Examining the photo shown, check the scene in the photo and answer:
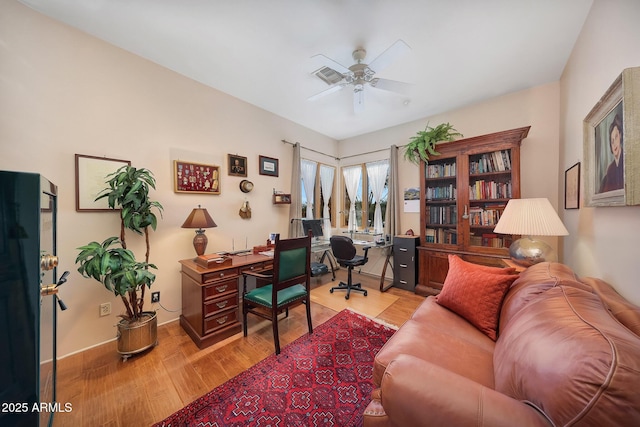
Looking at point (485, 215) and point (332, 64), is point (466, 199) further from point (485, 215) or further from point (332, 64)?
point (332, 64)

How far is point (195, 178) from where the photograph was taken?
2.56 meters

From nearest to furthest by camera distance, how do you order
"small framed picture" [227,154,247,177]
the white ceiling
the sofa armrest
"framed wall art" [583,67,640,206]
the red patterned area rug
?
the sofa armrest < "framed wall art" [583,67,640,206] < the red patterned area rug < the white ceiling < "small framed picture" [227,154,247,177]

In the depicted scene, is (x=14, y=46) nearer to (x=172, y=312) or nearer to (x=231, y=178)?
(x=231, y=178)

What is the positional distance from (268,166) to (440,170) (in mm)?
2589

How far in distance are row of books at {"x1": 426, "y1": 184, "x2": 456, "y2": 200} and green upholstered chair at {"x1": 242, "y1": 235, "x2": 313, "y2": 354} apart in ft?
7.20

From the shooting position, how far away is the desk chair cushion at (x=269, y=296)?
197 cm

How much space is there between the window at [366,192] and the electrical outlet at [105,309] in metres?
3.66

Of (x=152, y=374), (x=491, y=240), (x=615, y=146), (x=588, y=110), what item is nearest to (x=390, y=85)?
(x=588, y=110)

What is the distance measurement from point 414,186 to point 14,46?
4.45 meters

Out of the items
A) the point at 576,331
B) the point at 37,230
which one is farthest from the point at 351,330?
the point at 37,230

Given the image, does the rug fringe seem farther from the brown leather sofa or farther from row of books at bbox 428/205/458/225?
row of books at bbox 428/205/458/225

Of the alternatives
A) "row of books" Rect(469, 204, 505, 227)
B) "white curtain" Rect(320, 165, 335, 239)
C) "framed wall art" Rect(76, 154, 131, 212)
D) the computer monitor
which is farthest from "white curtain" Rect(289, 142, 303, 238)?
"row of books" Rect(469, 204, 505, 227)

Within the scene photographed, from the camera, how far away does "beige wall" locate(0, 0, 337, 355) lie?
166cm

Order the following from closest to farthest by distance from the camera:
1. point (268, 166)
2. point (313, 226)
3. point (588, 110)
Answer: point (588, 110) < point (268, 166) < point (313, 226)
